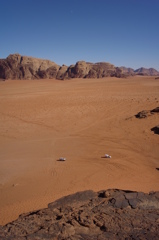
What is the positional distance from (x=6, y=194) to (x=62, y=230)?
3247 millimetres

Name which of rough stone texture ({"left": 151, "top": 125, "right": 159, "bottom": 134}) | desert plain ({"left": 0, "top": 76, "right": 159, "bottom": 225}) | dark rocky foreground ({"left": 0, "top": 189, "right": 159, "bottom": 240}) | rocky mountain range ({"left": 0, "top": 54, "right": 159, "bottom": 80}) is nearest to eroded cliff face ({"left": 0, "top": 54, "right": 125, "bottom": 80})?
rocky mountain range ({"left": 0, "top": 54, "right": 159, "bottom": 80})

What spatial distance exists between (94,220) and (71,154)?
5057mm

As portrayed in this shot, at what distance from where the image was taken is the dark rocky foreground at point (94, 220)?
A: 2628 millimetres

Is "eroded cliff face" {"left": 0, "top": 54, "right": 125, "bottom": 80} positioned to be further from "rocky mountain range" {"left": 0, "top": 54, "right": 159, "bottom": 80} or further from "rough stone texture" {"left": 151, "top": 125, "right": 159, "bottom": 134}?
"rough stone texture" {"left": 151, "top": 125, "right": 159, "bottom": 134}

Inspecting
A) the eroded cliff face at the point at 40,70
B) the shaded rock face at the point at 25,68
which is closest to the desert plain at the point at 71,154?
the shaded rock face at the point at 25,68

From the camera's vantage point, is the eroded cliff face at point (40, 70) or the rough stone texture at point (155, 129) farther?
the eroded cliff face at point (40, 70)

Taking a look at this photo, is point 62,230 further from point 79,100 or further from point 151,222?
point 79,100

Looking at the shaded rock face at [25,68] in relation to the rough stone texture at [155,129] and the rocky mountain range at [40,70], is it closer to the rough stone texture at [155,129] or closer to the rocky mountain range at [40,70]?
the rocky mountain range at [40,70]

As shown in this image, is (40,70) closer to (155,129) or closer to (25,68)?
(25,68)

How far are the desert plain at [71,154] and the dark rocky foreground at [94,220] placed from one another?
180 cm

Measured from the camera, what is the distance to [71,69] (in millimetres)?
49469

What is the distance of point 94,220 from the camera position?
2922 mm

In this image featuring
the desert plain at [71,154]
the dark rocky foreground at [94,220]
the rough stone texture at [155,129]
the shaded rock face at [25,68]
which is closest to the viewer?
the dark rocky foreground at [94,220]

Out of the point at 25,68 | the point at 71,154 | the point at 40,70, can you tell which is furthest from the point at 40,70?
the point at 71,154
